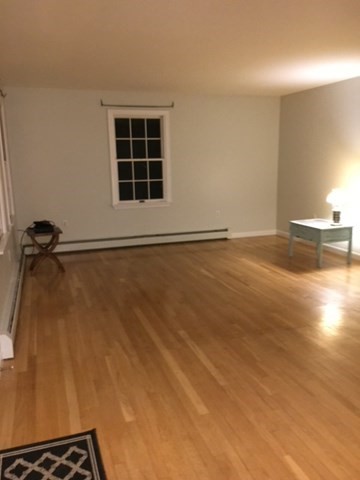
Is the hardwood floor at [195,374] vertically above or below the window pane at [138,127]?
below

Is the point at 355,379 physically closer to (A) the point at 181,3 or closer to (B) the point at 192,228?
(A) the point at 181,3

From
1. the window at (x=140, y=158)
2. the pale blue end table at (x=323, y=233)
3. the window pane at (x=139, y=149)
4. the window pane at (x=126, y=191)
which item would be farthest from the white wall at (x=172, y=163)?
the pale blue end table at (x=323, y=233)

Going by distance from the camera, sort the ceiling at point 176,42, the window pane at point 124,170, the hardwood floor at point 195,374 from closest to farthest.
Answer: the hardwood floor at point 195,374 < the ceiling at point 176,42 < the window pane at point 124,170

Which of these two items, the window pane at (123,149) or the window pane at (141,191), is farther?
the window pane at (141,191)

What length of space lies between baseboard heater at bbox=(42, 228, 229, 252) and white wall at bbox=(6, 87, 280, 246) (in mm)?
90

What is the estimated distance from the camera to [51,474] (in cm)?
178

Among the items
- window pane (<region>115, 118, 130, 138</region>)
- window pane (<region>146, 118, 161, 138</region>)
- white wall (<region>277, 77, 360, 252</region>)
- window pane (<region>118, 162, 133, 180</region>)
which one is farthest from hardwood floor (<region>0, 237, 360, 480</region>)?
window pane (<region>146, 118, 161, 138</region>)

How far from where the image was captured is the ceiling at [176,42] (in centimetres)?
268

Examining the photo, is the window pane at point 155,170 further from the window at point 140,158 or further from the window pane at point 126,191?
the window pane at point 126,191

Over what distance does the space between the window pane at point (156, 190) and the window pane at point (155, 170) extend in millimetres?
115

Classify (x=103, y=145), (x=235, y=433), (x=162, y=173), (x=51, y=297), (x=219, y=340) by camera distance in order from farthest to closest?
(x=162, y=173) → (x=103, y=145) → (x=51, y=297) → (x=219, y=340) → (x=235, y=433)

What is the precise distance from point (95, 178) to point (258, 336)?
3898mm

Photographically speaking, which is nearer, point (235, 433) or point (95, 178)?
point (235, 433)

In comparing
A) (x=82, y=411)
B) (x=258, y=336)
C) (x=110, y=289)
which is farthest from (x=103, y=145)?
(x=82, y=411)
